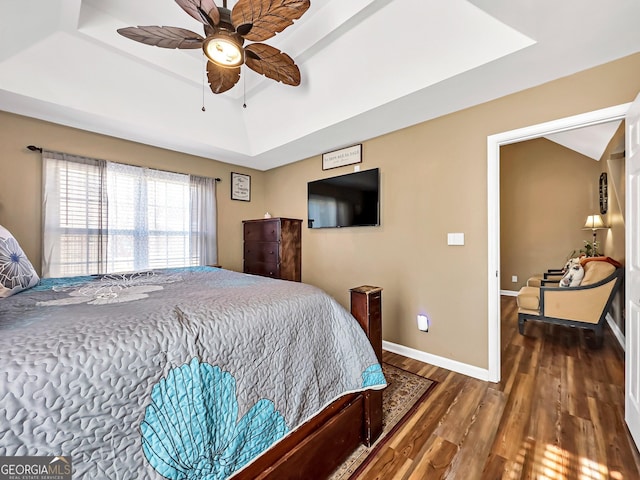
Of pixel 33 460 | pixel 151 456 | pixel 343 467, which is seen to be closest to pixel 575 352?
pixel 343 467

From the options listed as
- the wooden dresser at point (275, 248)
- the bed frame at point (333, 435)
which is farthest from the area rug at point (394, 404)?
the wooden dresser at point (275, 248)

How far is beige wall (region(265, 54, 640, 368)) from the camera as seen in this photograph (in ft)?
6.47

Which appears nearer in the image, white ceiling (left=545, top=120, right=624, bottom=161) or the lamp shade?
white ceiling (left=545, top=120, right=624, bottom=161)

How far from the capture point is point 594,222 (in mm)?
4109

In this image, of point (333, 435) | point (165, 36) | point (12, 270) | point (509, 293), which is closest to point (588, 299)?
point (509, 293)

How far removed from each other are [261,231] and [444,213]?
237 centimetres

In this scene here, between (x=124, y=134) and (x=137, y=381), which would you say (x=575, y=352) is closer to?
(x=137, y=381)

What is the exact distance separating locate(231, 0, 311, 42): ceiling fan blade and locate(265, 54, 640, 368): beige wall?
172cm

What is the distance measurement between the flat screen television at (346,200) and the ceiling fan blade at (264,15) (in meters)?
1.77

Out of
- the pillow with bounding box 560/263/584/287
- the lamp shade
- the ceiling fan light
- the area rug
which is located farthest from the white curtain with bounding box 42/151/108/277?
the lamp shade

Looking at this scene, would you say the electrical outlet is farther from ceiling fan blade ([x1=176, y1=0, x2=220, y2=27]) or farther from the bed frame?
ceiling fan blade ([x1=176, y1=0, x2=220, y2=27])

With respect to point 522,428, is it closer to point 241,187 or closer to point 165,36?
point 165,36

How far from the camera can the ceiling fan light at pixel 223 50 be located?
1.47m

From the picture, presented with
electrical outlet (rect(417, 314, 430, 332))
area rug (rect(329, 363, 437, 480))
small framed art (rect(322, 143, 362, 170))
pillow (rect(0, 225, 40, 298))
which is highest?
small framed art (rect(322, 143, 362, 170))
